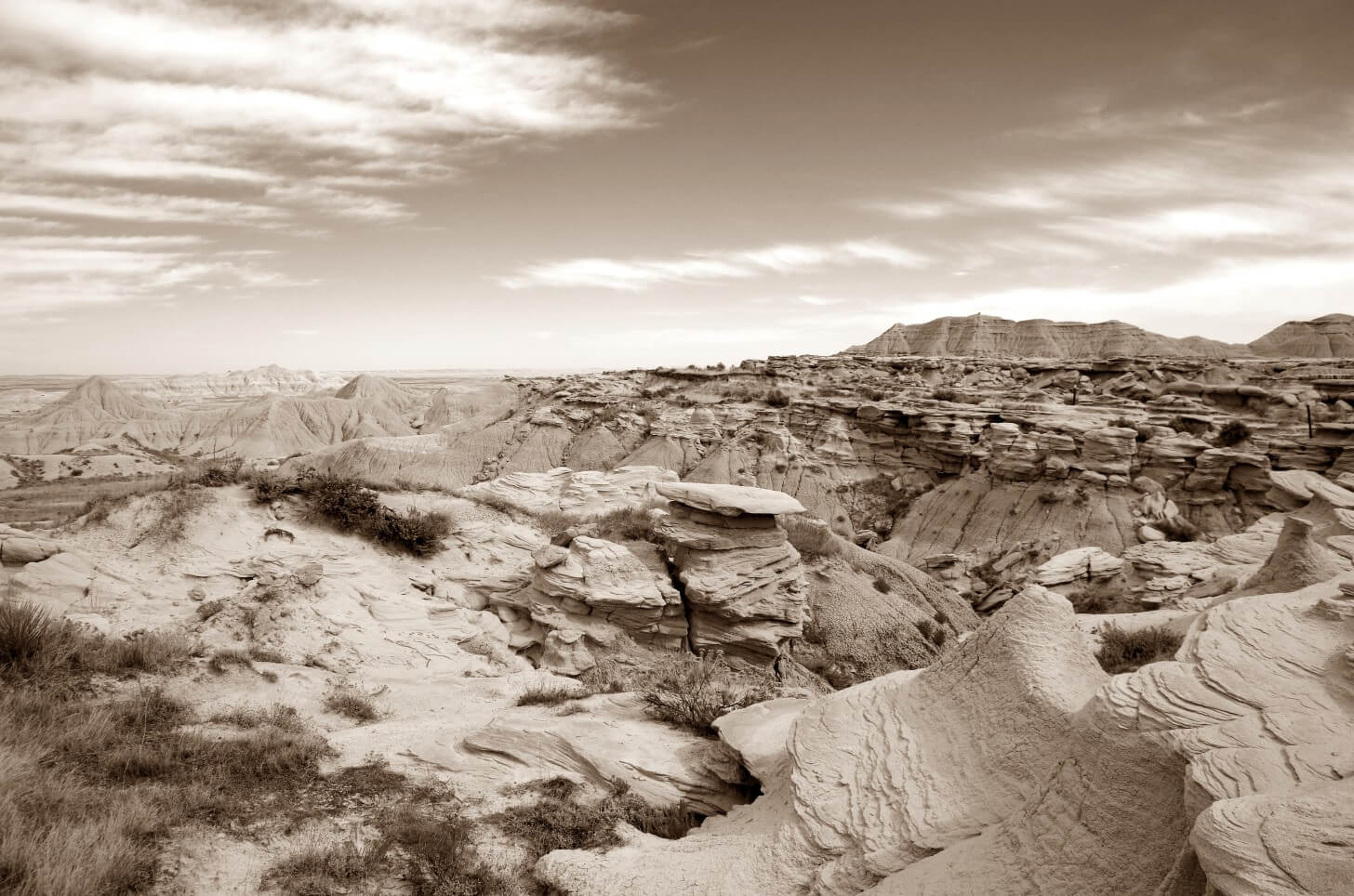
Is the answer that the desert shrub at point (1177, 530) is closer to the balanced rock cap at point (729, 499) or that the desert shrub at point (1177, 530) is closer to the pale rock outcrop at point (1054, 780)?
the balanced rock cap at point (729, 499)

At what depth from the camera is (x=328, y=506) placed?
13477 mm

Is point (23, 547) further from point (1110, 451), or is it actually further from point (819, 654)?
point (1110, 451)

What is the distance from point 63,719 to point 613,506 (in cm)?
1463

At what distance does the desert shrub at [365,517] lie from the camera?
13.5m

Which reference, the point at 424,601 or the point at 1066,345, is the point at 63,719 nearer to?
the point at 424,601

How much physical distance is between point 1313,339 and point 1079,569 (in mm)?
87055

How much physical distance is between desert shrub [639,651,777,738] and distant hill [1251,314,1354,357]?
96155mm

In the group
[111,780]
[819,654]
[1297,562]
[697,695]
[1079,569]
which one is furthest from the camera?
[1079,569]

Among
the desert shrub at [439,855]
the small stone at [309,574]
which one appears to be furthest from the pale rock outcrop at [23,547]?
the desert shrub at [439,855]

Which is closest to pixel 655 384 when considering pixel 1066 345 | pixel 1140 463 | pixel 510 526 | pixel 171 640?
pixel 1140 463

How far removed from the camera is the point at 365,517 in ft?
44.8

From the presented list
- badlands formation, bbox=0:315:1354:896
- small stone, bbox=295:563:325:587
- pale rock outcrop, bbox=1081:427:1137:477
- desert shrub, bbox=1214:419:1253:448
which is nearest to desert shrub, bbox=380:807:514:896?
badlands formation, bbox=0:315:1354:896

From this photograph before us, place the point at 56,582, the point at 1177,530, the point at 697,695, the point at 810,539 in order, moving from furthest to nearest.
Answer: the point at 1177,530 → the point at 810,539 → the point at 56,582 → the point at 697,695

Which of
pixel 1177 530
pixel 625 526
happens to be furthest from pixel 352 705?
pixel 1177 530
